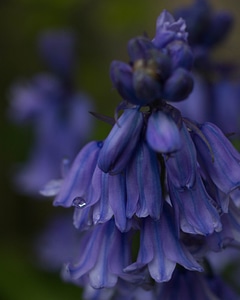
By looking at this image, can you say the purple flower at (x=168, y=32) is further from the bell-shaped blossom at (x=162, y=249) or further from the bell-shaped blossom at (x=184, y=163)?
the bell-shaped blossom at (x=162, y=249)

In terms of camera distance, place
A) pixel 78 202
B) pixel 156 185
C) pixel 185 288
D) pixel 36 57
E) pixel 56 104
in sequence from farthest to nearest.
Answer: pixel 36 57 < pixel 56 104 < pixel 185 288 < pixel 78 202 < pixel 156 185

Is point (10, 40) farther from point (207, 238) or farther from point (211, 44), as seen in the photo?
point (207, 238)

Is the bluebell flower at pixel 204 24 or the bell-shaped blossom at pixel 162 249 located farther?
the bluebell flower at pixel 204 24

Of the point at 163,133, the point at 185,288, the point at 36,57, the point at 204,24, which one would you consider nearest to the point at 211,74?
the point at 204,24

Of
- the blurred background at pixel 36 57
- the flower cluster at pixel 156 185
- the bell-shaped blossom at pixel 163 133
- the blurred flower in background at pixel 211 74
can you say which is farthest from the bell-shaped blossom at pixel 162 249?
the blurred background at pixel 36 57

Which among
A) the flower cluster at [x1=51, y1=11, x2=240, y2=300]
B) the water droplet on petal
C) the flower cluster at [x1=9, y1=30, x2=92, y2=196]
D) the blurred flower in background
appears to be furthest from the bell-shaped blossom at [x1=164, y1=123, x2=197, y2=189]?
the flower cluster at [x1=9, y1=30, x2=92, y2=196]

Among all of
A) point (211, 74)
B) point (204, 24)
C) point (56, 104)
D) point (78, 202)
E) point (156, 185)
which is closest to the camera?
point (156, 185)

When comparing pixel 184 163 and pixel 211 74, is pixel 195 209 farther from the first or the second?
pixel 211 74
